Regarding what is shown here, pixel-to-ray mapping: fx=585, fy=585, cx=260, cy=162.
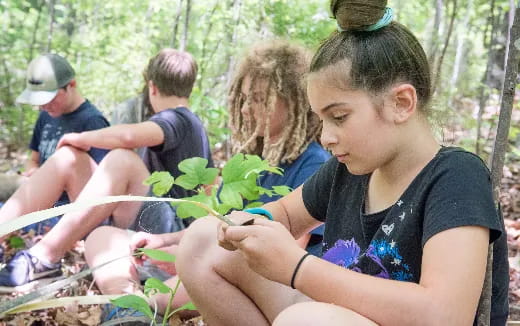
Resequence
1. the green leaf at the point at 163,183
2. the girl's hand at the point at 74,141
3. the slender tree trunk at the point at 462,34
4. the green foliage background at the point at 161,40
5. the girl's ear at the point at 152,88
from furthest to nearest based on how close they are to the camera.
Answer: the slender tree trunk at the point at 462,34
the green foliage background at the point at 161,40
the girl's ear at the point at 152,88
the girl's hand at the point at 74,141
the green leaf at the point at 163,183

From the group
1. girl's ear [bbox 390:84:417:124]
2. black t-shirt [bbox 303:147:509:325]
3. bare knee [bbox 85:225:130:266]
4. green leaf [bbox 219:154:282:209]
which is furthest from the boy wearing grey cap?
girl's ear [bbox 390:84:417:124]

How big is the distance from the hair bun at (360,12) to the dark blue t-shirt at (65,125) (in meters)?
2.44

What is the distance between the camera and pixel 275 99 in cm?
241

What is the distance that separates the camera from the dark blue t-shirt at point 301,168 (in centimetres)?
232

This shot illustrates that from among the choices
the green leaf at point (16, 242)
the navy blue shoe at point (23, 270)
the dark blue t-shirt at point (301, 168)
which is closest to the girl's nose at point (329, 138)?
the dark blue t-shirt at point (301, 168)

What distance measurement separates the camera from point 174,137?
2992 mm

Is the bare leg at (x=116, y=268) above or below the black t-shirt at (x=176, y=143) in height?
below

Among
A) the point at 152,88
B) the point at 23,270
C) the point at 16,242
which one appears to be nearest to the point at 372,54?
the point at 23,270

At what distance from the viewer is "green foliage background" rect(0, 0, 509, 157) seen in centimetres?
504

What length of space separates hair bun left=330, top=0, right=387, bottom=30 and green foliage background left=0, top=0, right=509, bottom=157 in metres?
2.32

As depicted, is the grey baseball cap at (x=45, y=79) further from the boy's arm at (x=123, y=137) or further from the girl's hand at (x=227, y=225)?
the girl's hand at (x=227, y=225)

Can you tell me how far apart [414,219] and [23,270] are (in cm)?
194

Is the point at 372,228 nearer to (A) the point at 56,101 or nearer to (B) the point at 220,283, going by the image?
(B) the point at 220,283

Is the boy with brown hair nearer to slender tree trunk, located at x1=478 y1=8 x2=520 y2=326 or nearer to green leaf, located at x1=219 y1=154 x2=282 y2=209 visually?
green leaf, located at x1=219 y1=154 x2=282 y2=209
